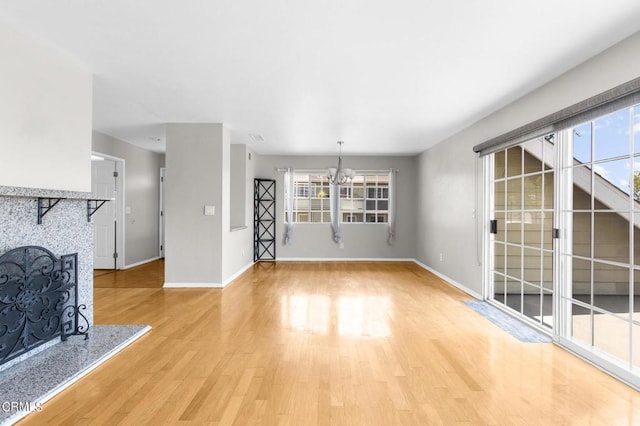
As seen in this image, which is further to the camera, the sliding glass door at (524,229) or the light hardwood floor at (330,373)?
the sliding glass door at (524,229)

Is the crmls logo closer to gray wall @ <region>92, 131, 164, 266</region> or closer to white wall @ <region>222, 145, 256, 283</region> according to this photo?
white wall @ <region>222, 145, 256, 283</region>

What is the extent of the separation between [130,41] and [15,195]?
4.53ft

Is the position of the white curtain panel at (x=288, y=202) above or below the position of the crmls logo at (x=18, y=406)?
above

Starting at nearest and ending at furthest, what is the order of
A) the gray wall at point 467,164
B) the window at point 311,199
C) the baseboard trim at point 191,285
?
the gray wall at point 467,164 < the baseboard trim at point 191,285 < the window at point 311,199

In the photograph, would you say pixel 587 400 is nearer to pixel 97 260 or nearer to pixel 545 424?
pixel 545 424

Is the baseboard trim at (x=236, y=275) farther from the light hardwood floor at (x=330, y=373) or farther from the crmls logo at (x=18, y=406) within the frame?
the crmls logo at (x=18, y=406)

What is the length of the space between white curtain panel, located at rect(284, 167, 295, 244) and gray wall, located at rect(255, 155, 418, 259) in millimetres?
101

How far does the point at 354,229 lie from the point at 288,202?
1.69 m

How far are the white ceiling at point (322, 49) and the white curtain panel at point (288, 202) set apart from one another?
3326mm

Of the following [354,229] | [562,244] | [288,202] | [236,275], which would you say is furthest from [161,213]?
[562,244]

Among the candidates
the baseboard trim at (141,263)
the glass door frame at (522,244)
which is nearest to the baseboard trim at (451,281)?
the glass door frame at (522,244)

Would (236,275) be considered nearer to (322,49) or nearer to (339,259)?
(339,259)

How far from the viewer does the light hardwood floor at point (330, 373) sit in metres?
1.95

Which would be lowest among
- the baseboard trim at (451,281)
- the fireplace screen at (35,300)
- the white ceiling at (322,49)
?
the baseboard trim at (451,281)
